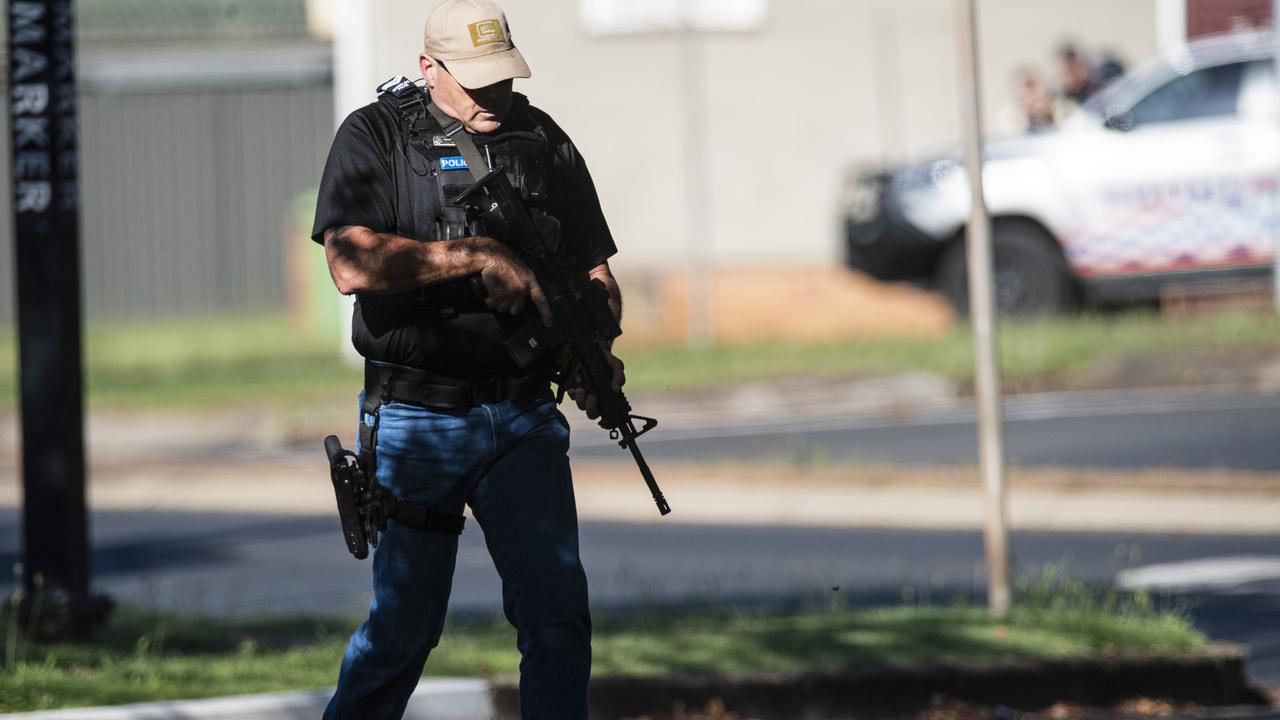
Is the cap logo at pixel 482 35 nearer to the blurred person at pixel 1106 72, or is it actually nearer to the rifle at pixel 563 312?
the rifle at pixel 563 312

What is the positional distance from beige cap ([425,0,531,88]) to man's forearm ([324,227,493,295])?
0.37 metres

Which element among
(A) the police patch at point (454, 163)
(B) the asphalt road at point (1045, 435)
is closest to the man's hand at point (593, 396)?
(A) the police patch at point (454, 163)

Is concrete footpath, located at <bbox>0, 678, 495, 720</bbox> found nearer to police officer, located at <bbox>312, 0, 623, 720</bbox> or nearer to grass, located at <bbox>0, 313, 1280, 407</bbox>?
police officer, located at <bbox>312, 0, 623, 720</bbox>

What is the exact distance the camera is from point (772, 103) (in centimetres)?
1791

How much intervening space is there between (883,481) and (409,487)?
6489 mm

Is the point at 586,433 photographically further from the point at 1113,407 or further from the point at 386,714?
the point at 386,714

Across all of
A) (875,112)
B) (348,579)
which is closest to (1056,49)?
(875,112)

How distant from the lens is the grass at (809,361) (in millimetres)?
13883

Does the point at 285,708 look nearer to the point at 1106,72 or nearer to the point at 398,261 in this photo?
the point at 398,261

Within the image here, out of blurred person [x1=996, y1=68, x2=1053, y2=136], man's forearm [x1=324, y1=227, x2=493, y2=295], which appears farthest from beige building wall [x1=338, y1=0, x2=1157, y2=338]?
man's forearm [x1=324, y1=227, x2=493, y2=295]

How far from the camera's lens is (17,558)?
31.2 feet

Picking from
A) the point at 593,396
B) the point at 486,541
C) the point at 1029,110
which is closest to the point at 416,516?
the point at 486,541

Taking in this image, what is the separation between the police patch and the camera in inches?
170

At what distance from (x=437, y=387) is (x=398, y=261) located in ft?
1.09
